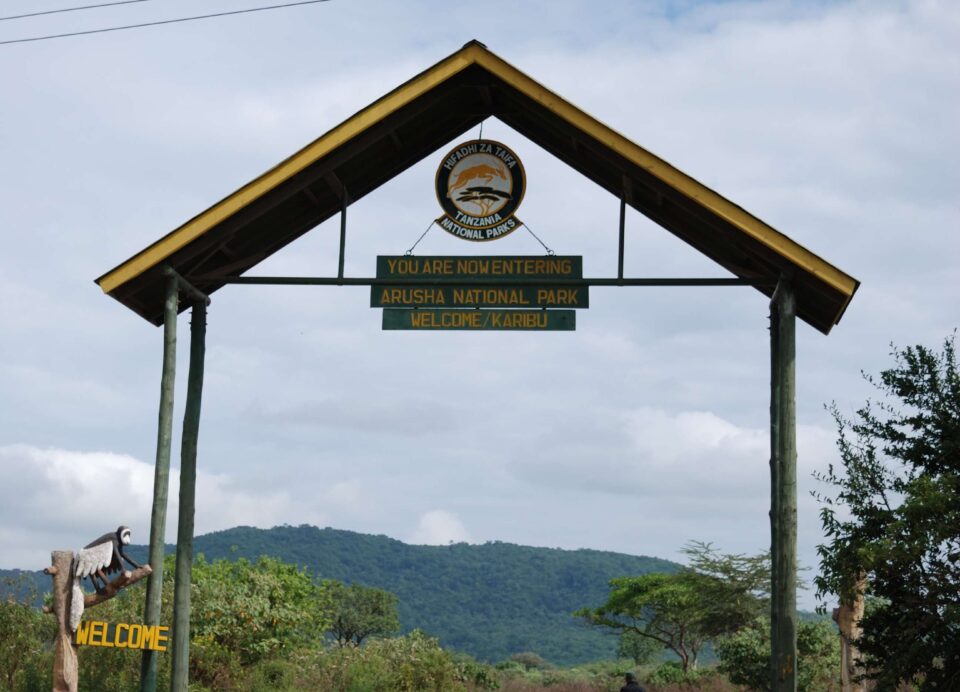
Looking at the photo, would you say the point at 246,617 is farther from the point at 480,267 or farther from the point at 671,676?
the point at 671,676

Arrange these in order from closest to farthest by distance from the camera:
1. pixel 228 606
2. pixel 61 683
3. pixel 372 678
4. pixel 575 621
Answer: pixel 61 683 < pixel 372 678 < pixel 228 606 < pixel 575 621

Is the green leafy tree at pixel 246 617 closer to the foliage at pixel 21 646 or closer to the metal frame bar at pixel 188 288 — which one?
the foliage at pixel 21 646

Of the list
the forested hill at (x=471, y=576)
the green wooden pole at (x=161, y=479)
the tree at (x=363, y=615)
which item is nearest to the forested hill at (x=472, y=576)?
the forested hill at (x=471, y=576)

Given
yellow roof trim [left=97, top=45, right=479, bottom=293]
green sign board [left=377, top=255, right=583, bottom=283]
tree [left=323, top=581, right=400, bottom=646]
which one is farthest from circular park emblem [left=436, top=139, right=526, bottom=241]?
tree [left=323, top=581, right=400, bottom=646]

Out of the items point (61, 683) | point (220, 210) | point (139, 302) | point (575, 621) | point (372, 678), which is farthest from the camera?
point (575, 621)

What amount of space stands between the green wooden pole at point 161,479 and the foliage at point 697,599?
38836 mm

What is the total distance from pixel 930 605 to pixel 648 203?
6.81m

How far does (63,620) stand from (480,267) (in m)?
7.14

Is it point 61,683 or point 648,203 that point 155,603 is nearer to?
point 61,683

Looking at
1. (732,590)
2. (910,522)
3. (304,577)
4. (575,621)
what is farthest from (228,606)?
(575,621)

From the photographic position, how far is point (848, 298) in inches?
669

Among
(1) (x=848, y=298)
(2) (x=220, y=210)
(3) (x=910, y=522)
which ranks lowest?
(3) (x=910, y=522)

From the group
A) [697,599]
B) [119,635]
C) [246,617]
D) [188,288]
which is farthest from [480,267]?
[697,599]

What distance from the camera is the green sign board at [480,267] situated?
59.6ft
